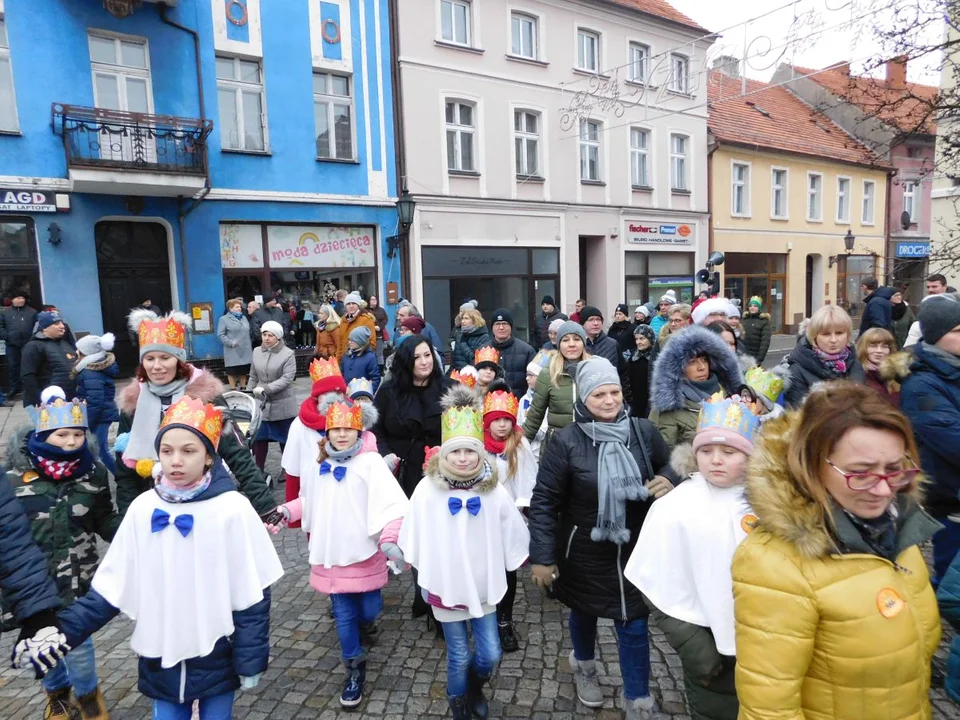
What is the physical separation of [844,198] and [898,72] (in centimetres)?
2159

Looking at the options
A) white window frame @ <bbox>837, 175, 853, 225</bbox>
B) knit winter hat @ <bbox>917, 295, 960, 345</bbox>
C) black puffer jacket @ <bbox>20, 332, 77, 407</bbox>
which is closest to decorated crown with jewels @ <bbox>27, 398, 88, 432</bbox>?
knit winter hat @ <bbox>917, 295, 960, 345</bbox>

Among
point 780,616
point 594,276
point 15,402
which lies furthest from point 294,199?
point 780,616

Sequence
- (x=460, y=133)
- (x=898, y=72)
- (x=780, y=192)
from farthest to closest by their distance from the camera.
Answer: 1. (x=780, y=192)
2. (x=460, y=133)
3. (x=898, y=72)

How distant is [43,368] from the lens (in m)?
6.75

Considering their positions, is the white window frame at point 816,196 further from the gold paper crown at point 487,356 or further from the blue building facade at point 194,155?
the gold paper crown at point 487,356

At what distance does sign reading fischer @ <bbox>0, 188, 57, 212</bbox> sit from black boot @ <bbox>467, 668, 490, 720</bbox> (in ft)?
38.5

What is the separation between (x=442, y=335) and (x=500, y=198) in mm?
3889

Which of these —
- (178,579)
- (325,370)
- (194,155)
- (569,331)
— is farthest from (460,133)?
(178,579)

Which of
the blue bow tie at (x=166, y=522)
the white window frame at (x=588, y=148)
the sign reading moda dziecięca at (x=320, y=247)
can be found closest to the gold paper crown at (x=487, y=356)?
the blue bow tie at (x=166, y=522)

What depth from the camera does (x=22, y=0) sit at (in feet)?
34.7

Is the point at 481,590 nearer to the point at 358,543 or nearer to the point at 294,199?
the point at 358,543

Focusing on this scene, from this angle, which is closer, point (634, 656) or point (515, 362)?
point (634, 656)

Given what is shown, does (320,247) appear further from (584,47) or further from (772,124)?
(772,124)

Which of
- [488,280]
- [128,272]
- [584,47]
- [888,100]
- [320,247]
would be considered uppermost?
[584,47]
